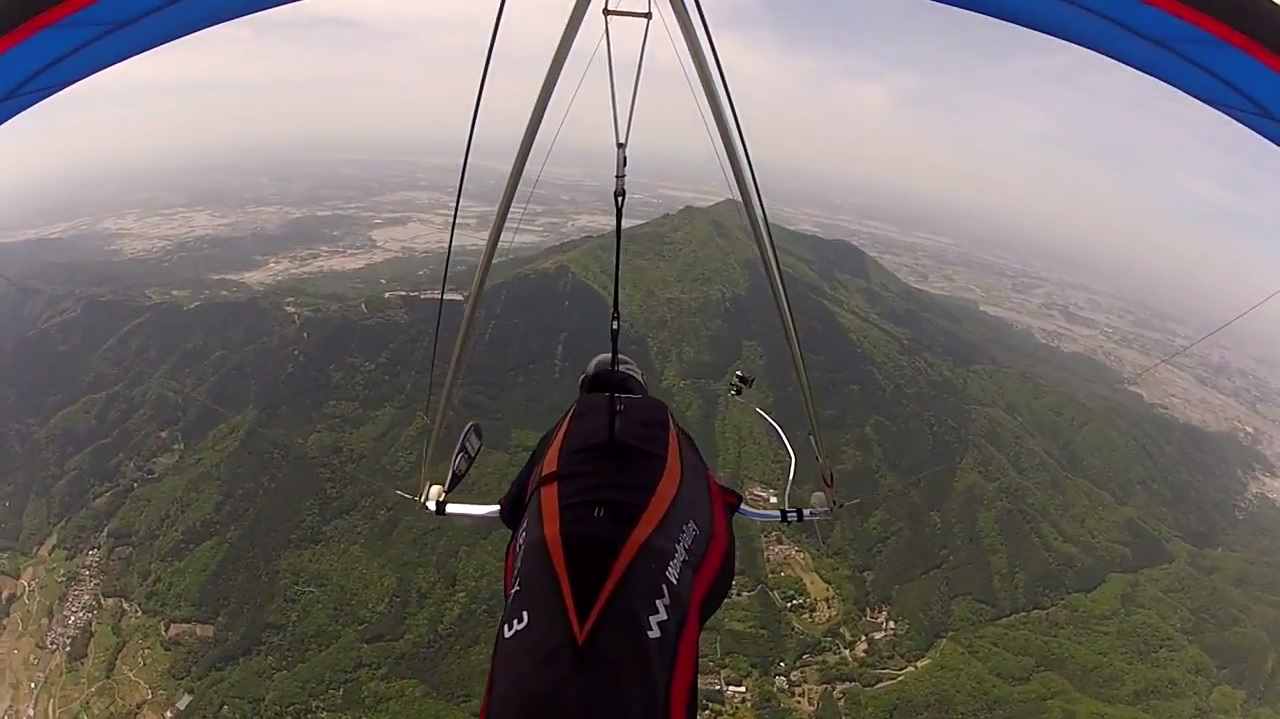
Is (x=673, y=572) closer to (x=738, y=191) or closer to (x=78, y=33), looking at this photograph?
(x=738, y=191)

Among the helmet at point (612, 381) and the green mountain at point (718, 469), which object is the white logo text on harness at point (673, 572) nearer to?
the helmet at point (612, 381)

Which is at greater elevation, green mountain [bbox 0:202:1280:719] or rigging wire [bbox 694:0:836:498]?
rigging wire [bbox 694:0:836:498]

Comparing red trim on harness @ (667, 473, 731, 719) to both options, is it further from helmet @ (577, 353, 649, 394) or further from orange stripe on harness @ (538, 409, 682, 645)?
helmet @ (577, 353, 649, 394)

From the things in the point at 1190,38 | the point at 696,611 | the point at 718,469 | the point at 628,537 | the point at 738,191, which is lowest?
the point at 718,469

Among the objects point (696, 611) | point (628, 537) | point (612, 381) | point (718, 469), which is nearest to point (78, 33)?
point (612, 381)

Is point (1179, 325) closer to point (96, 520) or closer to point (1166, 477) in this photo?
point (1166, 477)

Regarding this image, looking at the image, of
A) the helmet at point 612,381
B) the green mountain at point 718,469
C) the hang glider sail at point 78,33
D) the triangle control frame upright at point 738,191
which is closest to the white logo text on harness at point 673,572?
the helmet at point 612,381

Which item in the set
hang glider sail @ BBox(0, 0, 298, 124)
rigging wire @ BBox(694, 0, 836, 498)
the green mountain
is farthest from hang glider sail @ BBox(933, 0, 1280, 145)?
the green mountain
